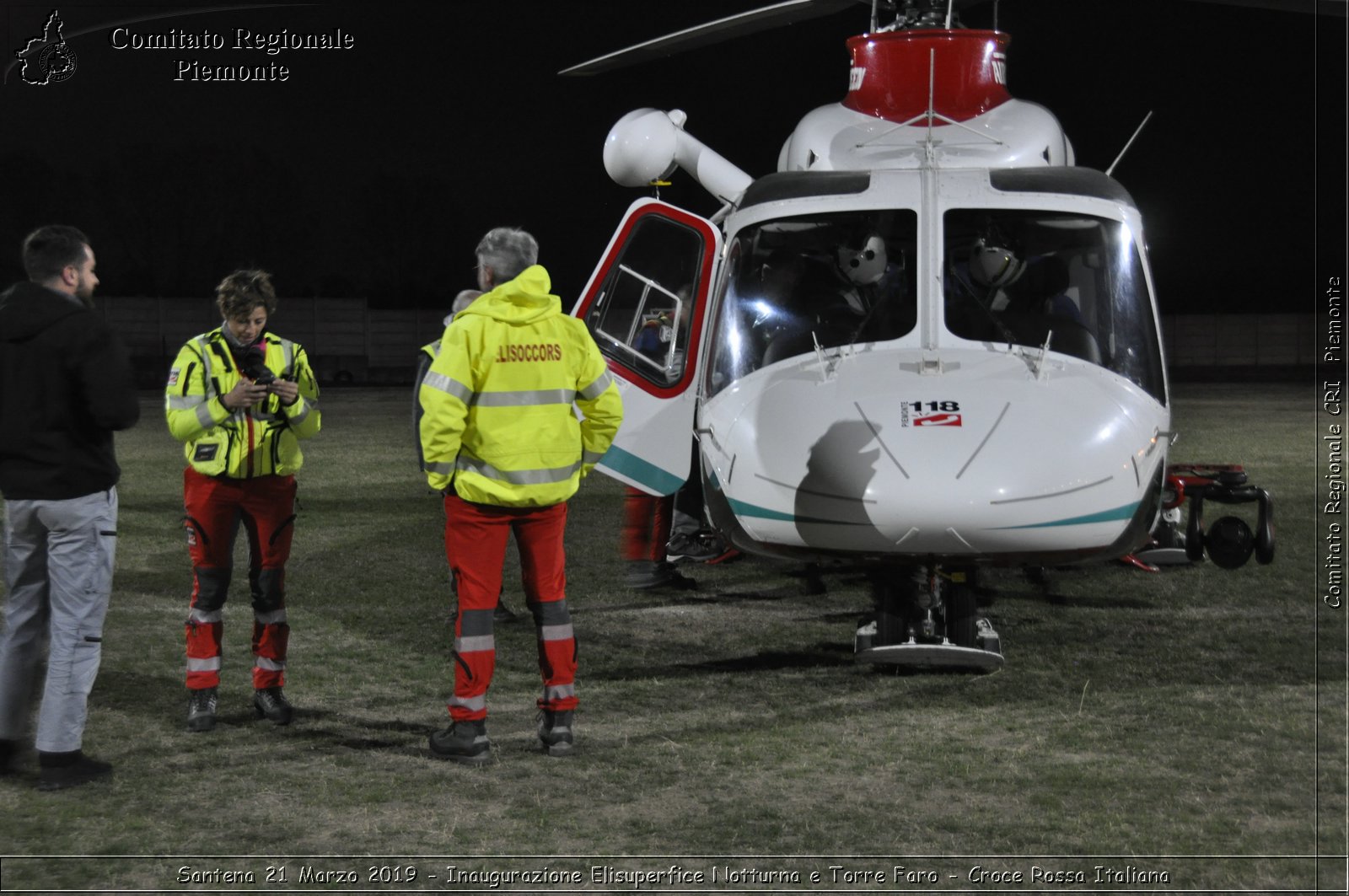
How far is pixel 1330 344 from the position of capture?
20.1 feet

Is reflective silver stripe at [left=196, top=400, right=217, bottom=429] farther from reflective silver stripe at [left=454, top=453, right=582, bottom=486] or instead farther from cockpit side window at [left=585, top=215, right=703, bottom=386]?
cockpit side window at [left=585, top=215, right=703, bottom=386]

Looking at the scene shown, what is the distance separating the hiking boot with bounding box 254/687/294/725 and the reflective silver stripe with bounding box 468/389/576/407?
5.21ft

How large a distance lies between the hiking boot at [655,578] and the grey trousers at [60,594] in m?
4.25

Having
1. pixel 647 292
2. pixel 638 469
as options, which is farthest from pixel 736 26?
pixel 638 469

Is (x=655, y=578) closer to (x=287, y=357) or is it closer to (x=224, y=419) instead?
(x=287, y=357)

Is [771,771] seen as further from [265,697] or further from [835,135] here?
[835,135]

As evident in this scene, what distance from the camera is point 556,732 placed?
5.21m

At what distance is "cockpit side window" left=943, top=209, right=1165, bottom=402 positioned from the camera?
621 centimetres

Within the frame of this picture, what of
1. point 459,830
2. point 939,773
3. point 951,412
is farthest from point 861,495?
point 459,830

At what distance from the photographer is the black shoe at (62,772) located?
477 centimetres

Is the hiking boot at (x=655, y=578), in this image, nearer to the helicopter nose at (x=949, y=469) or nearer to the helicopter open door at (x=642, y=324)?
the helicopter open door at (x=642, y=324)

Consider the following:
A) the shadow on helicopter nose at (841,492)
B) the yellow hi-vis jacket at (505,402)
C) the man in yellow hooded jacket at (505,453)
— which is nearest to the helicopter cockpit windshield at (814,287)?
the shadow on helicopter nose at (841,492)

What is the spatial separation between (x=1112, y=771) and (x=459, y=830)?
232 centimetres

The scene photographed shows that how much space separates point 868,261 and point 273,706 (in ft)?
10.7
